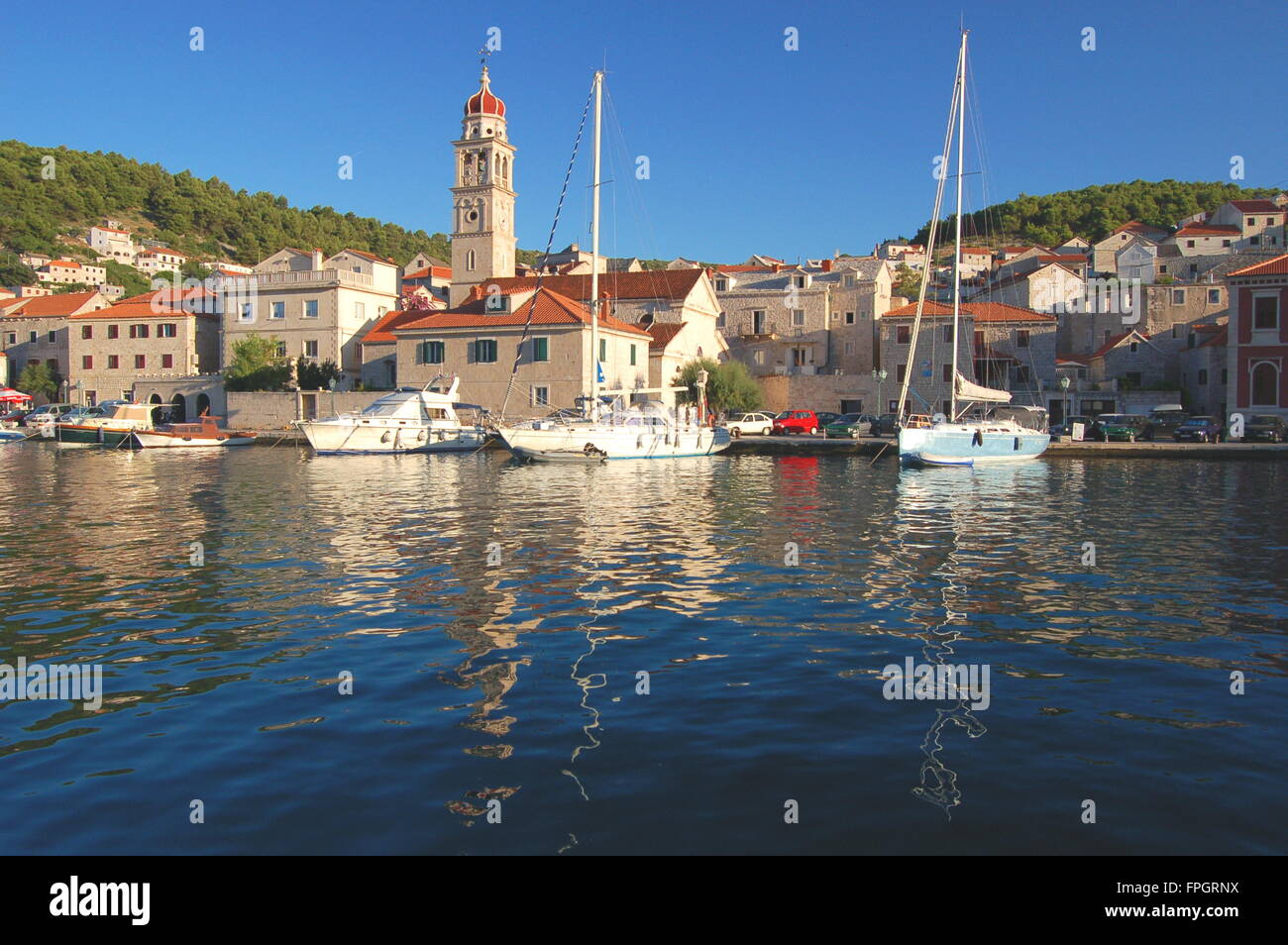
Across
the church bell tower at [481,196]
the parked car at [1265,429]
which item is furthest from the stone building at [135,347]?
the parked car at [1265,429]

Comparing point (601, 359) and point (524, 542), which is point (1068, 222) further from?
point (524, 542)

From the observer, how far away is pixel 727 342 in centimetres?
6988

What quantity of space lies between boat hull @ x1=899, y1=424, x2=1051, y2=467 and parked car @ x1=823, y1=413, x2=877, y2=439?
34.9ft

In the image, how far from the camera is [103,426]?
54219mm

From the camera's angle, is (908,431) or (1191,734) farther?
(908,431)

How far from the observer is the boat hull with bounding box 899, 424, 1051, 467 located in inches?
1500

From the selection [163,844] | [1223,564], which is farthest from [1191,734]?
[1223,564]

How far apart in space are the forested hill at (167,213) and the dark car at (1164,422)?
116m

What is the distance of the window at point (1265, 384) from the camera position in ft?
157

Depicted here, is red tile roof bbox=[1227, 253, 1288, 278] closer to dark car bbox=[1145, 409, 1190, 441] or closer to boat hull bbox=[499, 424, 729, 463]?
dark car bbox=[1145, 409, 1190, 441]

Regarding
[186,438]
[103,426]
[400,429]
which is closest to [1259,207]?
[400,429]

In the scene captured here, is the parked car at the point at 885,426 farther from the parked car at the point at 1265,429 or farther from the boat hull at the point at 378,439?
the boat hull at the point at 378,439
